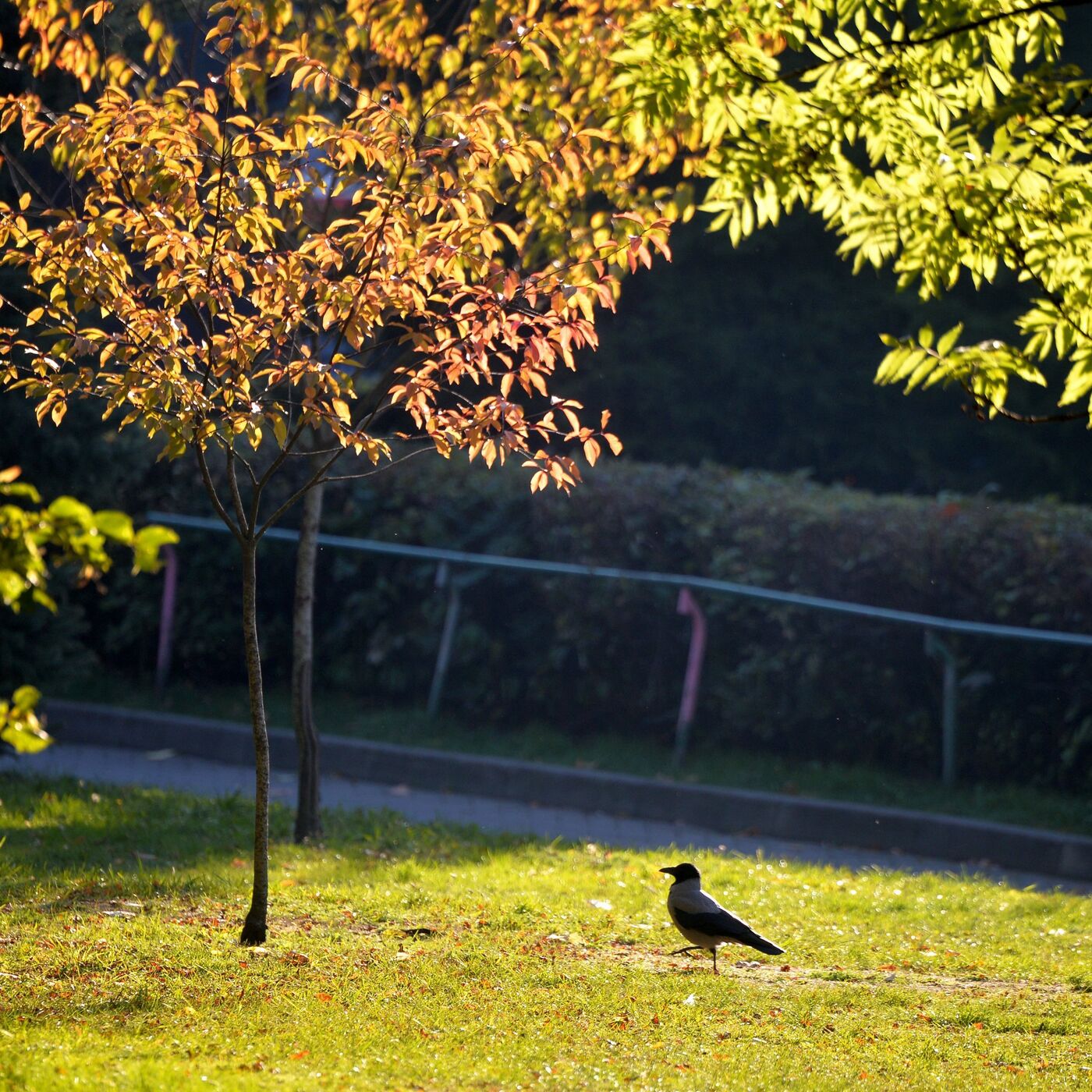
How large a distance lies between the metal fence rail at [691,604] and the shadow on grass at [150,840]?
2687mm

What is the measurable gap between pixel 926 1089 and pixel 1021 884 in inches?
191

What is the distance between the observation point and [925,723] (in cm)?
1074

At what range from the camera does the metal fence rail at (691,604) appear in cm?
1015

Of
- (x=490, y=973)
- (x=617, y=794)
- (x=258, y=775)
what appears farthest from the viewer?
A: (x=617, y=794)

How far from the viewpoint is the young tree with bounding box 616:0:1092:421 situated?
5.04 metres

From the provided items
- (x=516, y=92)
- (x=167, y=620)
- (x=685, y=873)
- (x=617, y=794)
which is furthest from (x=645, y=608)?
(x=685, y=873)

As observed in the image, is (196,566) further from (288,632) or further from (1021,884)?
(1021,884)

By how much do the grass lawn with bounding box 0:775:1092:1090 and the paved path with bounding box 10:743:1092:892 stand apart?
1.09 meters

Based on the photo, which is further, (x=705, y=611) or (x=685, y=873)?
(x=705, y=611)

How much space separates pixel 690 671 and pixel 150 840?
447 centimetres

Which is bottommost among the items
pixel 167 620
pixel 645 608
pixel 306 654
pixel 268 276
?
pixel 167 620

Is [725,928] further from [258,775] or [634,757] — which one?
[634,757]

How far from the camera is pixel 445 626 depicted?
11922 millimetres

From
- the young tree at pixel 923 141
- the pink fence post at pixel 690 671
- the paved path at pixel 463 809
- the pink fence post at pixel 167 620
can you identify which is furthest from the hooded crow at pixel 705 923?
the pink fence post at pixel 167 620
